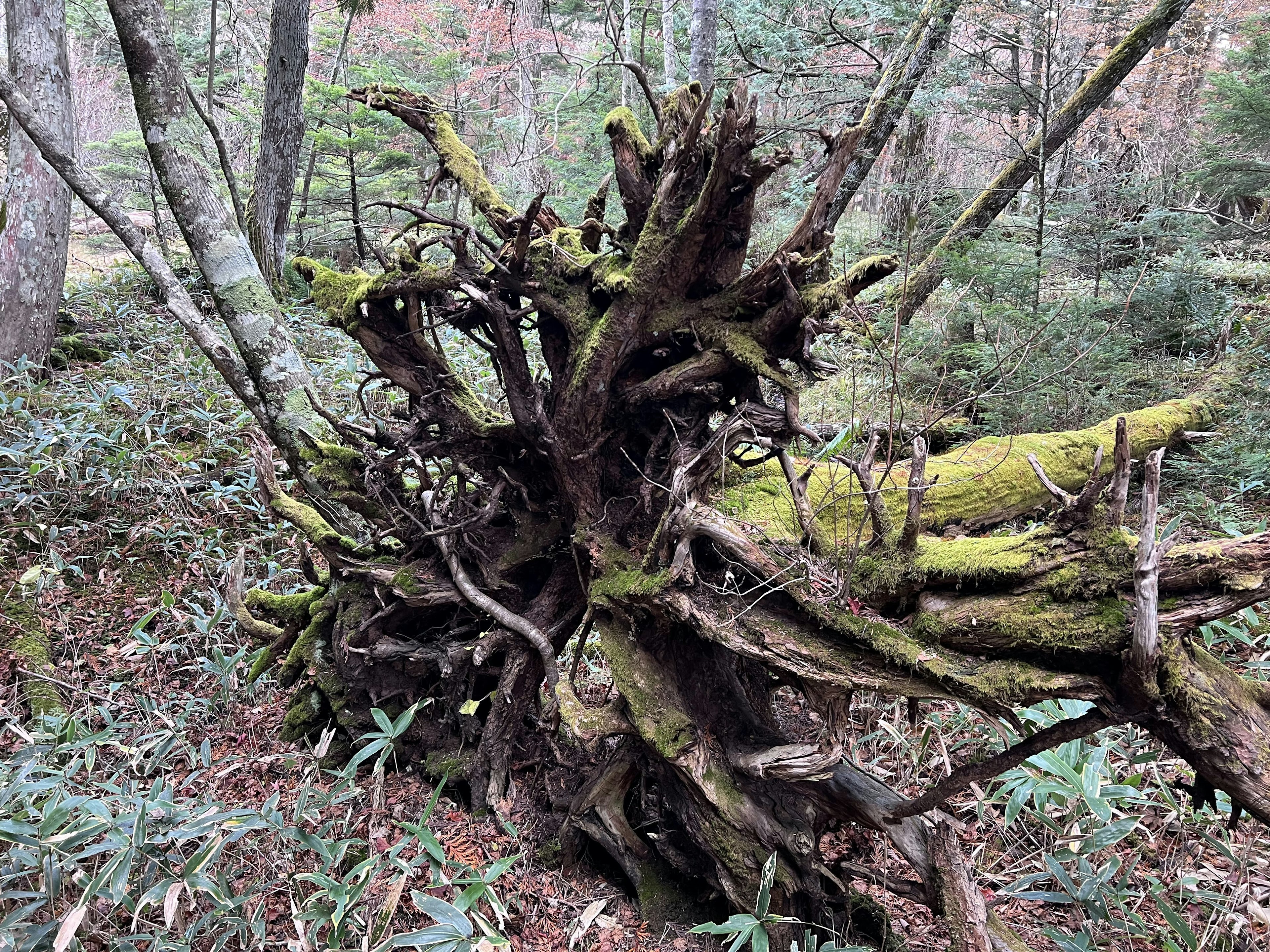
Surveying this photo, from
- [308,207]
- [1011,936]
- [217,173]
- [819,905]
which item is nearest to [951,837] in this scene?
[1011,936]

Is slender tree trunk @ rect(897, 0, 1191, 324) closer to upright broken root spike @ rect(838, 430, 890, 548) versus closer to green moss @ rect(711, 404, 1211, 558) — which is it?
green moss @ rect(711, 404, 1211, 558)

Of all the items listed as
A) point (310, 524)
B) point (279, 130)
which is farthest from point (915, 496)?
point (279, 130)

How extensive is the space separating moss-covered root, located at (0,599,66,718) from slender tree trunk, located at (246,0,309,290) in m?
3.95

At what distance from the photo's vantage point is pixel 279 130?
6938 mm

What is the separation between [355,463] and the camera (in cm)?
369

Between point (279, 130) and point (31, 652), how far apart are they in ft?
17.4

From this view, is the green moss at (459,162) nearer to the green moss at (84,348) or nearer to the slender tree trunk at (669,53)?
the green moss at (84,348)

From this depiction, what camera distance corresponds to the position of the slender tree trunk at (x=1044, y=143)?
20.6ft

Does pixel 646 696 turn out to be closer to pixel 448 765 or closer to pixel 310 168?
→ pixel 448 765

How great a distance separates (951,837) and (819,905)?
1.93 ft

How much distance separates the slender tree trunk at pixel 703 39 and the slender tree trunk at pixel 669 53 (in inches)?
123

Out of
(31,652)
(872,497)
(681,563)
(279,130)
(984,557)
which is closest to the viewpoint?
(984,557)

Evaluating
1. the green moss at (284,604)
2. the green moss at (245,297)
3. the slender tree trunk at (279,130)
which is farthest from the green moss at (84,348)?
the green moss at (284,604)

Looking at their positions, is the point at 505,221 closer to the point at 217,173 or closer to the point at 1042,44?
the point at 1042,44
